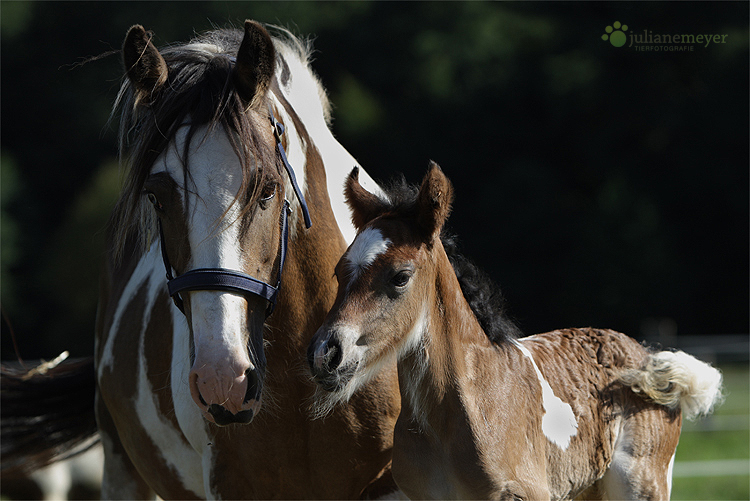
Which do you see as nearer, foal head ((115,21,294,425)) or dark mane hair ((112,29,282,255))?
foal head ((115,21,294,425))

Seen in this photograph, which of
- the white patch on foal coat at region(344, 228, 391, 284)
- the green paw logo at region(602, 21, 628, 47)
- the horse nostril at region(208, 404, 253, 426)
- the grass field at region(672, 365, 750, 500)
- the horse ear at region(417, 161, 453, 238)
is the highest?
the green paw logo at region(602, 21, 628, 47)

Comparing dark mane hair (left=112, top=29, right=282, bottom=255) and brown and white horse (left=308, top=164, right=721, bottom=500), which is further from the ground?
dark mane hair (left=112, top=29, right=282, bottom=255)

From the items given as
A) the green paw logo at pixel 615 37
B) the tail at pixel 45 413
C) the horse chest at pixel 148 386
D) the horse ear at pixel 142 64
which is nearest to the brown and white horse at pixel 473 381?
the horse ear at pixel 142 64

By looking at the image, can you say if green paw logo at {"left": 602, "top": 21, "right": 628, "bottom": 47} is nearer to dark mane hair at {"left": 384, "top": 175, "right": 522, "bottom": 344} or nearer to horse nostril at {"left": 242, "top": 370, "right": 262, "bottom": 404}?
dark mane hair at {"left": 384, "top": 175, "right": 522, "bottom": 344}

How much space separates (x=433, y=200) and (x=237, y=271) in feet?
2.03

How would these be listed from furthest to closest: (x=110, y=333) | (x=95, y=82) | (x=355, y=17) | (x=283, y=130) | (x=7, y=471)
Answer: (x=355, y=17) < (x=95, y=82) < (x=7, y=471) < (x=110, y=333) < (x=283, y=130)

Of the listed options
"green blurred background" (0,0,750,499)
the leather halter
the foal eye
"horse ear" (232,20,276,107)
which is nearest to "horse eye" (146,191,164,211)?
the leather halter

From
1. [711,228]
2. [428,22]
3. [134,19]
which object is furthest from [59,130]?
[711,228]

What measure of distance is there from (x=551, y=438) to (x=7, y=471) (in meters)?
3.11

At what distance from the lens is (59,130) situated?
1546cm

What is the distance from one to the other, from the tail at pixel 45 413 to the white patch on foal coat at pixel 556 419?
9.12 feet

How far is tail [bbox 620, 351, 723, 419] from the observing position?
2.61m

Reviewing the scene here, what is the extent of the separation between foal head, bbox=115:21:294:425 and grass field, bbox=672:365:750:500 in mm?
3396

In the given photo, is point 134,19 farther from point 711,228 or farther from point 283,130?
point 283,130
